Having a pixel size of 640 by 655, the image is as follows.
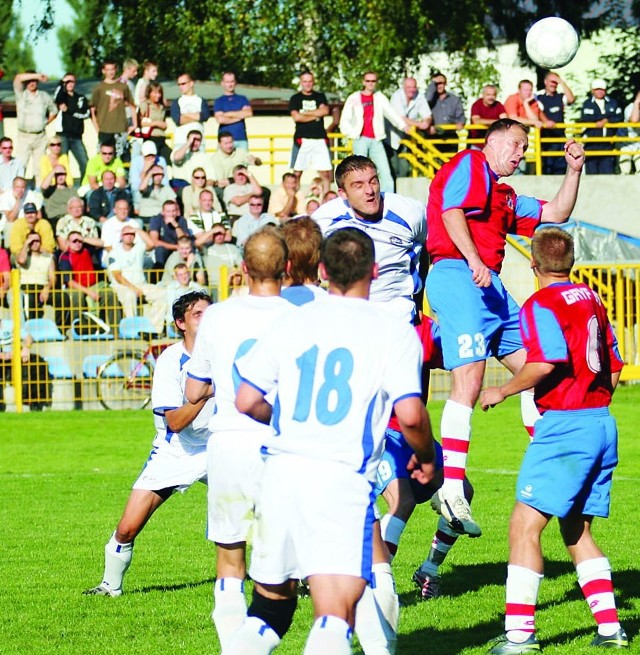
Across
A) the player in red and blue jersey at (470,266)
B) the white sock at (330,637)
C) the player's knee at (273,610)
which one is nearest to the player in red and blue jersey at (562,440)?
the player in red and blue jersey at (470,266)

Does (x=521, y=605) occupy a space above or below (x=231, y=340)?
→ below

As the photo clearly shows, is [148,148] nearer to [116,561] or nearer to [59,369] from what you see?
[59,369]

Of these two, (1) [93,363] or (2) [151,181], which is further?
(2) [151,181]

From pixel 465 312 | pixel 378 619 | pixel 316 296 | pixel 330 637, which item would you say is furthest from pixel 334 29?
pixel 330 637

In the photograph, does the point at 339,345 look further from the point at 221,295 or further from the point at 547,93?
the point at 547,93

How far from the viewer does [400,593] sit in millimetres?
8336

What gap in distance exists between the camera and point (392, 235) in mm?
8062

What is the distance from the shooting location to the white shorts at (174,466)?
8289 millimetres

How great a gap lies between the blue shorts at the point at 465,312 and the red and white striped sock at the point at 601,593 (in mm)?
1968

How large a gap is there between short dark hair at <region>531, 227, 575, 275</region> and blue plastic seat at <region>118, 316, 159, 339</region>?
12688 millimetres

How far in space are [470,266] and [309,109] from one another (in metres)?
15.5

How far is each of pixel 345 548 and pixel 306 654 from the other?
414 mm

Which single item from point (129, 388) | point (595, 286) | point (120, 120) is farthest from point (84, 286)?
point (595, 286)

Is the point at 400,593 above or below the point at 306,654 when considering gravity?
below
